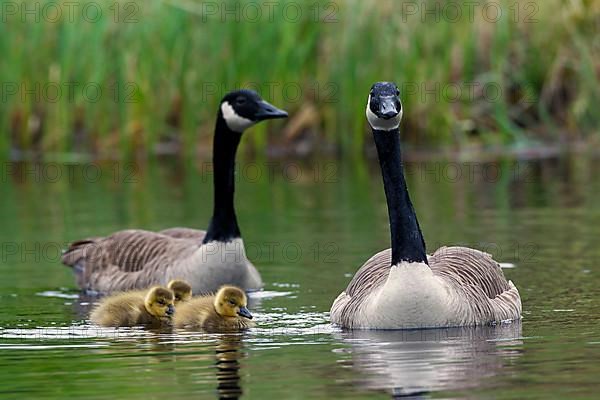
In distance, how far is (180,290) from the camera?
41.2 feet

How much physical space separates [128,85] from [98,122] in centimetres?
105

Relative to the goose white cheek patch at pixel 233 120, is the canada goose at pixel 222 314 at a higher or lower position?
lower

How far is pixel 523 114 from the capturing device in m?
26.1

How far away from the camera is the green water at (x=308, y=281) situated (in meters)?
8.79

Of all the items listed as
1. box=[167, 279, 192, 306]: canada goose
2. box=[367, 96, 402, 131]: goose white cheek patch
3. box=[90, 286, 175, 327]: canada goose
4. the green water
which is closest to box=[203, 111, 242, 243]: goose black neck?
the green water

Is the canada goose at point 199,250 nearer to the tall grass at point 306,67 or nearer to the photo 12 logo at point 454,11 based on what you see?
the tall grass at point 306,67

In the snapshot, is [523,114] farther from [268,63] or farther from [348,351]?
[348,351]

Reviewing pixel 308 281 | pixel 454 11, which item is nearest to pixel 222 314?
pixel 308 281

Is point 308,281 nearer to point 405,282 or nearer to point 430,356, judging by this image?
point 405,282

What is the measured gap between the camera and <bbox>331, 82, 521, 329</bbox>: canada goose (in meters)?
10.5

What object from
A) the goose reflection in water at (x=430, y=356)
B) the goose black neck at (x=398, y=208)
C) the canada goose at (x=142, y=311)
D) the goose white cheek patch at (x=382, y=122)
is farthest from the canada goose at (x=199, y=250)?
the goose reflection in water at (x=430, y=356)

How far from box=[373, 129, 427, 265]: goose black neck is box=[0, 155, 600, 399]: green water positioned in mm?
569

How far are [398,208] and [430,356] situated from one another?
66.3 inches

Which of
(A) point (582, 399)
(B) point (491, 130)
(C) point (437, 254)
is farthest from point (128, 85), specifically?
(A) point (582, 399)
